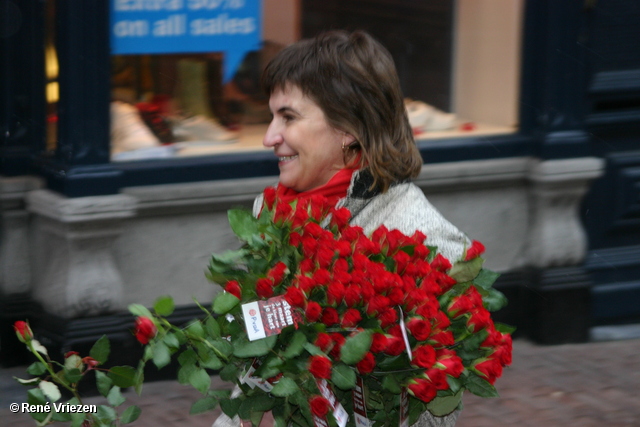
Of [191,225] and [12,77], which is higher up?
[12,77]

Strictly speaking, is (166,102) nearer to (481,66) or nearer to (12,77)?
(12,77)

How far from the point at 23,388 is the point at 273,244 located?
147 inches

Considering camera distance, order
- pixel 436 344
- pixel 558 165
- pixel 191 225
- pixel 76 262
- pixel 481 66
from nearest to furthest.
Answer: pixel 436 344, pixel 76 262, pixel 191 225, pixel 558 165, pixel 481 66

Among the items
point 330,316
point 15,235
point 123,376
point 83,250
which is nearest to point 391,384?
point 330,316

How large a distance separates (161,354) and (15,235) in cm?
384

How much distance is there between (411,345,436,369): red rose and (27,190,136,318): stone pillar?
11.0 feet

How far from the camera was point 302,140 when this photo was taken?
2.48 meters

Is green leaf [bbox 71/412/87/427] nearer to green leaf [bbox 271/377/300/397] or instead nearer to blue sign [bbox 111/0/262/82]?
green leaf [bbox 271/377/300/397]

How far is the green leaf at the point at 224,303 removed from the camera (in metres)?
1.82

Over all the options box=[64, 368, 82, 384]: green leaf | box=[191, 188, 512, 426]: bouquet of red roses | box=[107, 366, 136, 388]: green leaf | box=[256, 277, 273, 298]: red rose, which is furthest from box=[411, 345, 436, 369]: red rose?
box=[64, 368, 82, 384]: green leaf

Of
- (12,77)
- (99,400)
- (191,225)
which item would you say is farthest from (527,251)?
(12,77)

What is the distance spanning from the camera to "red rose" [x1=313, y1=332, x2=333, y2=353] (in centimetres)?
178

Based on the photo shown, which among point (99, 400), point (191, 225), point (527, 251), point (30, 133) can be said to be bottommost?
point (99, 400)

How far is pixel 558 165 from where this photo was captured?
6031 mm
